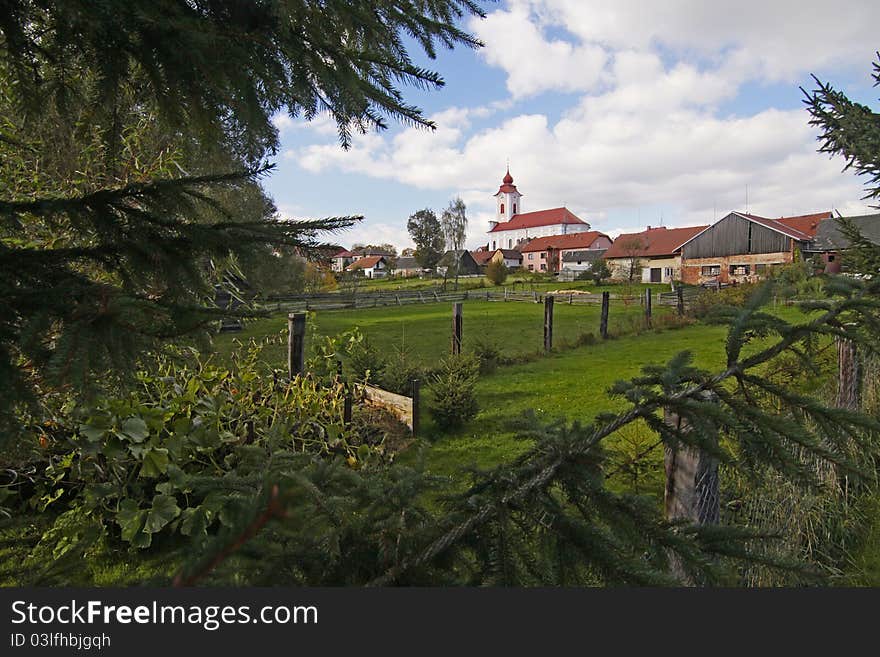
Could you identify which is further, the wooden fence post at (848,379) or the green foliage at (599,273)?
the green foliage at (599,273)

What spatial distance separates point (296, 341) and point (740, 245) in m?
48.8

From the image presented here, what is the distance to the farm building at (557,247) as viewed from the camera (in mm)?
73625

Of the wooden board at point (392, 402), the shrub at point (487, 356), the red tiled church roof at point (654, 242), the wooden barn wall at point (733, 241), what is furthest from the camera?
the red tiled church roof at point (654, 242)

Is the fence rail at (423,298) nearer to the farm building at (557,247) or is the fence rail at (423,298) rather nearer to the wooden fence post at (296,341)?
the wooden fence post at (296,341)

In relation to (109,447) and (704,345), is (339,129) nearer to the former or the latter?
(109,447)

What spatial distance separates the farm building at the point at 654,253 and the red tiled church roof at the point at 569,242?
1543cm

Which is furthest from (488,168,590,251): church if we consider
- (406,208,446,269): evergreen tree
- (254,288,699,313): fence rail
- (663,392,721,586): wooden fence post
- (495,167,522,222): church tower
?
(663,392,721,586): wooden fence post

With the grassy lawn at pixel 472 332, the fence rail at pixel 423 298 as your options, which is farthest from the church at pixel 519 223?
the grassy lawn at pixel 472 332

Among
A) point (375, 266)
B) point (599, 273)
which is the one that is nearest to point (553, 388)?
point (599, 273)

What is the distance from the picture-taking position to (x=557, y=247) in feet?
247

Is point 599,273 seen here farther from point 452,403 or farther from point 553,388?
point 452,403

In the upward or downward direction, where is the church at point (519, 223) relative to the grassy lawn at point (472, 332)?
upward

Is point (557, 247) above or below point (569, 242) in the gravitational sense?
below

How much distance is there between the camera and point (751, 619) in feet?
3.36
